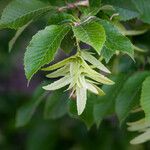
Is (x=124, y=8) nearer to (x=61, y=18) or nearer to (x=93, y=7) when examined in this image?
(x=93, y=7)

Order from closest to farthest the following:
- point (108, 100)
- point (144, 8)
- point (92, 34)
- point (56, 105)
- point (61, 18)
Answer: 1. point (92, 34)
2. point (61, 18)
3. point (144, 8)
4. point (108, 100)
5. point (56, 105)

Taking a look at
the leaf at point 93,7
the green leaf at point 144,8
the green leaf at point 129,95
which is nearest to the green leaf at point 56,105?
the green leaf at point 129,95

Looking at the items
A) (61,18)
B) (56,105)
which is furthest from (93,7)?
(56,105)

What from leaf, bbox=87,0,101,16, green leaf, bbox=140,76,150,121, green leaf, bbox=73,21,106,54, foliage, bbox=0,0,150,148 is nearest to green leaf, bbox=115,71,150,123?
foliage, bbox=0,0,150,148

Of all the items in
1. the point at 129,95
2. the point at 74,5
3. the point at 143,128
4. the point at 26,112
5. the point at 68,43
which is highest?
the point at 74,5

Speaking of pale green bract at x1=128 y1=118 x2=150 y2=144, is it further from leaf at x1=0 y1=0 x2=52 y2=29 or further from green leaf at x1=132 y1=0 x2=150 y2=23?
leaf at x1=0 y1=0 x2=52 y2=29
